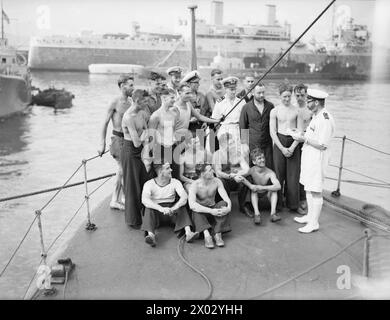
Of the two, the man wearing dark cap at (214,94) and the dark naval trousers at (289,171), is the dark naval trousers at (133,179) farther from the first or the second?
the dark naval trousers at (289,171)

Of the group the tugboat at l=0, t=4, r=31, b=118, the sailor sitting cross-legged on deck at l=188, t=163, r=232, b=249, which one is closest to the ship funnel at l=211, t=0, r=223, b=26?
the tugboat at l=0, t=4, r=31, b=118

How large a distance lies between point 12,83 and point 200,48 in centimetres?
4722

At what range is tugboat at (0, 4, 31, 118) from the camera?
3366 cm

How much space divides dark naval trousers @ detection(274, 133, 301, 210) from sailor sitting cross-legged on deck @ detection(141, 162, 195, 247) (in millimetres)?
1665

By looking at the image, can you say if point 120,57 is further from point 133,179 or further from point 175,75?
point 133,179

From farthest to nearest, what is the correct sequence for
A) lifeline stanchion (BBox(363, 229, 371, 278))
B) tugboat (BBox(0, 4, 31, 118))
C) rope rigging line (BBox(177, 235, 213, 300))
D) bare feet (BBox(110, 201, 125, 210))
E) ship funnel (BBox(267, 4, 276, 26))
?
1. ship funnel (BBox(267, 4, 276, 26))
2. tugboat (BBox(0, 4, 31, 118))
3. bare feet (BBox(110, 201, 125, 210))
4. rope rigging line (BBox(177, 235, 213, 300))
5. lifeline stanchion (BBox(363, 229, 371, 278))

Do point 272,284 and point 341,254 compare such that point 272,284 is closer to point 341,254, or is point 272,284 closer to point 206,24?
point 341,254

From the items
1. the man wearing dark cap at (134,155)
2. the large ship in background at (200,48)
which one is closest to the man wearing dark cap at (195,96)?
the man wearing dark cap at (134,155)

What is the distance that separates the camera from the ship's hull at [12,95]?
109 ft

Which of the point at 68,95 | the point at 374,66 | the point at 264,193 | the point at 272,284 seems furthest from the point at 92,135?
the point at 374,66

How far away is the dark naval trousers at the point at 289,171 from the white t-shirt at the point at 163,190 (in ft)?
5.48

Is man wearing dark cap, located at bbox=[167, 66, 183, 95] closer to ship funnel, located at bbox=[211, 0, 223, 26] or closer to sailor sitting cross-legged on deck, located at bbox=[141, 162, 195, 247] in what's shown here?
sailor sitting cross-legged on deck, located at bbox=[141, 162, 195, 247]
